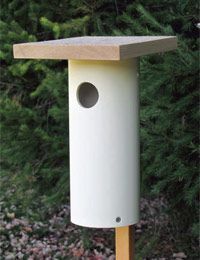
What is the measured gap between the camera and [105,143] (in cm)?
299

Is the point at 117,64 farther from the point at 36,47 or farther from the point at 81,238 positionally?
the point at 81,238

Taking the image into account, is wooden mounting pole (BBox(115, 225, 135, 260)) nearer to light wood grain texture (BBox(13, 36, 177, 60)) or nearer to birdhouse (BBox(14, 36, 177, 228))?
birdhouse (BBox(14, 36, 177, 228))

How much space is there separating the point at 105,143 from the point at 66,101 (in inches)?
54.0

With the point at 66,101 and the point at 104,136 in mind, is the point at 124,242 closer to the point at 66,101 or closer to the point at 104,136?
the point at 104,136

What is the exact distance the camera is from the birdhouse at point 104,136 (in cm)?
298

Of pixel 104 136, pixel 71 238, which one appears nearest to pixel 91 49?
pixel 104 136

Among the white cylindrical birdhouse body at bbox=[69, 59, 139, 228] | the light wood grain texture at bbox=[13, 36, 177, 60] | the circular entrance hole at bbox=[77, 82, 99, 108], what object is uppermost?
the light wood grain texture at bbox=[13, 36, 177, 60]

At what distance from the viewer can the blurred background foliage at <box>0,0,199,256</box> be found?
12.1 ft

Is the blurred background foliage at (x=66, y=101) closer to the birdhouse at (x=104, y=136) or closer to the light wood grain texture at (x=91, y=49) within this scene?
the birdhouse at (x=104, y=136)

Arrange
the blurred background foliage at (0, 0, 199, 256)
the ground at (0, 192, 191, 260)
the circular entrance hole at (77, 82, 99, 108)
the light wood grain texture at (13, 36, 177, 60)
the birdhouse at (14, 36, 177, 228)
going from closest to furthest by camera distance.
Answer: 1. the light wood grain texture at (13, 36, 177, 60)
2. the birdhouse at (14, 36, 177, 228)
3. the circular entrance hole at (77, 82, 99, 108)
4. the blurred background foliage at (0, 0, 199, 256)
5. the ground at (0, 192, 191, 260)

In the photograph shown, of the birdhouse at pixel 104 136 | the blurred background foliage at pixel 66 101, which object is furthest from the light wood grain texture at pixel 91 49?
the blurred background foliage at pixel 66 101

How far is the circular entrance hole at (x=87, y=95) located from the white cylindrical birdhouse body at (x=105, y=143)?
0.14ft

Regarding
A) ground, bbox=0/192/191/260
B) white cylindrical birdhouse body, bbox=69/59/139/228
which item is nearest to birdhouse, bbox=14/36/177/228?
white cylindrical birdhouse body, bbox=69/59/139/228

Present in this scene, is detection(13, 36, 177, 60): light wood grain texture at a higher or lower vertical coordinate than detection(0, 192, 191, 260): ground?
higher
